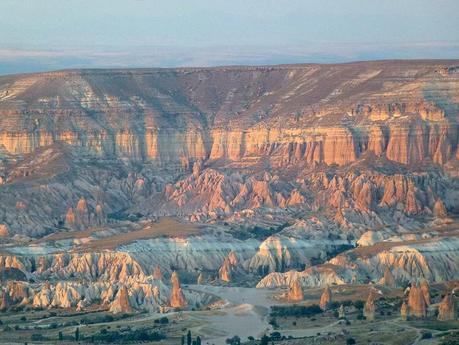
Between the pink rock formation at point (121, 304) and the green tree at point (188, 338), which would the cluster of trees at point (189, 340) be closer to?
the green tree at point (188, 338)

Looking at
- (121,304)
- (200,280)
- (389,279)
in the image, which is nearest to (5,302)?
(121,304)

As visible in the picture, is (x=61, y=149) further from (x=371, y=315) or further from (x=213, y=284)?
(x=371, y=315)

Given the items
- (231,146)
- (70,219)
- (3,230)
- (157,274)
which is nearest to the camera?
(157,274)

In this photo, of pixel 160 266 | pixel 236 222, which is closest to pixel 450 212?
pixel 236 222

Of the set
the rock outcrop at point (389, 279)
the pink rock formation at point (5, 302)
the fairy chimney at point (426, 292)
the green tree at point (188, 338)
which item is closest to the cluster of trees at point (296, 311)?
the fairy chimney at point (426, 292)

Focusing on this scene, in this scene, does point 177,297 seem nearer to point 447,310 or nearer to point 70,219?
point 447,310

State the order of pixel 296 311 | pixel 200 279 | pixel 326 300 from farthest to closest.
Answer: pixel 200 279 → pixel 326 300 → pixel 296 311

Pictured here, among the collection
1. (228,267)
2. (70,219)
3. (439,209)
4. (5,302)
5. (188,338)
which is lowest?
(70,219)

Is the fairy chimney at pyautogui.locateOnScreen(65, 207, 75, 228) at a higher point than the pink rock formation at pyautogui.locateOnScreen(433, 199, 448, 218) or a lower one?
lower

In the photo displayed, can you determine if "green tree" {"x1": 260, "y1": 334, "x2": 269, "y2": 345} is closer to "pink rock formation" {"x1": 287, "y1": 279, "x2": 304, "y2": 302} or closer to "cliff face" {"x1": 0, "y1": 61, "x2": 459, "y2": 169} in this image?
"pink rock formation" {"x1": 287, "y1": 279, "x2": 304, "y2": 302}

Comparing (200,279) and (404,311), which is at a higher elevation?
(404,311)

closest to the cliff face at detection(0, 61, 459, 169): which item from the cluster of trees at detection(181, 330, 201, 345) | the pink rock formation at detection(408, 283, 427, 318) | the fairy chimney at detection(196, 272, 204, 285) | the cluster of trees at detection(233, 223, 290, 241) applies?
the cluster of trees at detection(233, 223, 290, 241)
